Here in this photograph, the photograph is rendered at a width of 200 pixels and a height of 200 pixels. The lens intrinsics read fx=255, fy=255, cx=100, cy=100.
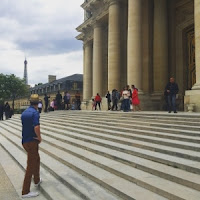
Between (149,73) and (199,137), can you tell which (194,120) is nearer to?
(199,137)

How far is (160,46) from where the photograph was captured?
2002 centimetres

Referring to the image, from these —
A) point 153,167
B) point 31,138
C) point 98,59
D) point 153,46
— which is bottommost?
point 153,167

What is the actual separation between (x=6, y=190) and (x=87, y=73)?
27.6 metres

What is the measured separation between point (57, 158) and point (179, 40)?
54.0 ft

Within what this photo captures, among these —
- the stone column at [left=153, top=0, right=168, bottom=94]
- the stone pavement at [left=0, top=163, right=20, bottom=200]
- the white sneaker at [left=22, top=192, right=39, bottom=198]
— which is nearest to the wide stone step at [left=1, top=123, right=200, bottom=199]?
the white sneaker at [left=22, top=192, right=39, bottom=198]

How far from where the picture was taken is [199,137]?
7.06 m

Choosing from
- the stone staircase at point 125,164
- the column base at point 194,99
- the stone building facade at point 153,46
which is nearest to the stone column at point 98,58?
the stone building facade at point 153,46

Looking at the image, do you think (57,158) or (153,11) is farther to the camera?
(153,11)

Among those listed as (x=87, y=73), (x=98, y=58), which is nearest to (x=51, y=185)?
(x=98, y=58)

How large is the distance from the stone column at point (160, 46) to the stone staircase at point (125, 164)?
10.4 meters

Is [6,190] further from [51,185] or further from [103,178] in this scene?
[103,178]

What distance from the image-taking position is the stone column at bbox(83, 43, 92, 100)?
3203cm

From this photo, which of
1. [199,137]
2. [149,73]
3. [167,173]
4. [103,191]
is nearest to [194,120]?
[199,137]

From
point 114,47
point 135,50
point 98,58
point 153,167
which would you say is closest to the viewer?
point 153,167
